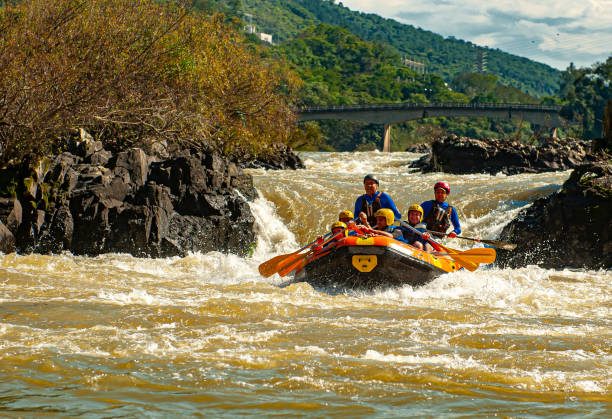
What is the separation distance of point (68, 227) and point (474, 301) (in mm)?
7429

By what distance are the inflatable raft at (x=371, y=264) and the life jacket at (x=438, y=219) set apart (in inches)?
65.6

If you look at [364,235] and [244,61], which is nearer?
[364,235]

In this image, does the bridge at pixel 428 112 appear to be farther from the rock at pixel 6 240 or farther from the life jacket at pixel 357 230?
the life jacket at pixel 357 230

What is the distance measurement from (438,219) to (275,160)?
1751 cm

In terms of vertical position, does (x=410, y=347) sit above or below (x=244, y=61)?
below

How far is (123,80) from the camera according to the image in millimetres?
15805

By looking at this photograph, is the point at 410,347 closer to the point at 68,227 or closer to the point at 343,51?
the point at 68,227

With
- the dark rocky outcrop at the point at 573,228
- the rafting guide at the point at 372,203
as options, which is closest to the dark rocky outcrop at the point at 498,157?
the dark rocky outcrop at the point at 573,228

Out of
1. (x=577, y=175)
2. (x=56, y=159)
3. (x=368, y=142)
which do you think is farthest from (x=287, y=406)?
(x=368, y=142)

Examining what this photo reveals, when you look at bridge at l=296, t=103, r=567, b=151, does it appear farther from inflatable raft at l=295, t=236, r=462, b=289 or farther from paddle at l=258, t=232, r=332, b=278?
inflatable raft at l=295, t=236, r=462, b=289

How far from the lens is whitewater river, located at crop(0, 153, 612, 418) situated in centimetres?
448

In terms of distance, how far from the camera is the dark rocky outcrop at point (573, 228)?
13.7 metres

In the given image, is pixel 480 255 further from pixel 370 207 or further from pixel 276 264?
pixel 276 264

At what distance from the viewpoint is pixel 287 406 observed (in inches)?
173
